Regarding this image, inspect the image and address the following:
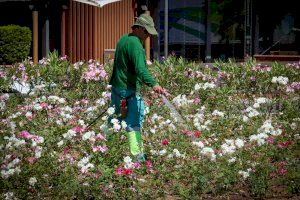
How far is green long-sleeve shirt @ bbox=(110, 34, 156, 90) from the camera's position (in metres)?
7.67

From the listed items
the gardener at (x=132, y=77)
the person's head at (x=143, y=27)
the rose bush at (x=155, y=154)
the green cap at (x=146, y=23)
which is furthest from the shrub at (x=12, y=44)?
the green cap at (x=146, y=23)

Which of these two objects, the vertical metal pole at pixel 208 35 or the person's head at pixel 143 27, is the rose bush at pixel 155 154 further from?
the vertical metal pole at pixel 208 35

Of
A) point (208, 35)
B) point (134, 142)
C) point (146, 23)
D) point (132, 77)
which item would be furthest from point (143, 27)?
point (208, 35)

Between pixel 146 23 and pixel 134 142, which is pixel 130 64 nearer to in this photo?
pixel 146 23

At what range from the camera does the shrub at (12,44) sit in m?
25.5

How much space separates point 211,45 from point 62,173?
84.8 feet

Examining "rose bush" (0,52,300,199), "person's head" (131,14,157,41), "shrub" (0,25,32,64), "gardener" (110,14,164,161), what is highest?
"shrub" (0,25,32,64)

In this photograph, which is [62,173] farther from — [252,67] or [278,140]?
[252,67]

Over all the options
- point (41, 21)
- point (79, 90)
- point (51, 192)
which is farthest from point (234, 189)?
point (41, 21)

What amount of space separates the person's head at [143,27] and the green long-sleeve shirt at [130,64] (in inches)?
2.9

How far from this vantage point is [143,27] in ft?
25.6

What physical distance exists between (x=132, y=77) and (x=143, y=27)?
577 millimetres

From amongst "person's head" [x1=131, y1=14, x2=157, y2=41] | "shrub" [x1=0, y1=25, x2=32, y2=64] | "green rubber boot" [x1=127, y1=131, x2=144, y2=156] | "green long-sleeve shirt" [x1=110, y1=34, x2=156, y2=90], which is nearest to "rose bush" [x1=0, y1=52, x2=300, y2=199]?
"green rubber boot" [x1=127, y1=131, x2=144, y2=156]

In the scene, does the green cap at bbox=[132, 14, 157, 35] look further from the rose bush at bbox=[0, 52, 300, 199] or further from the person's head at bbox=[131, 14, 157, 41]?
the rose bush at bbox=[0, 52, 300, 199]
